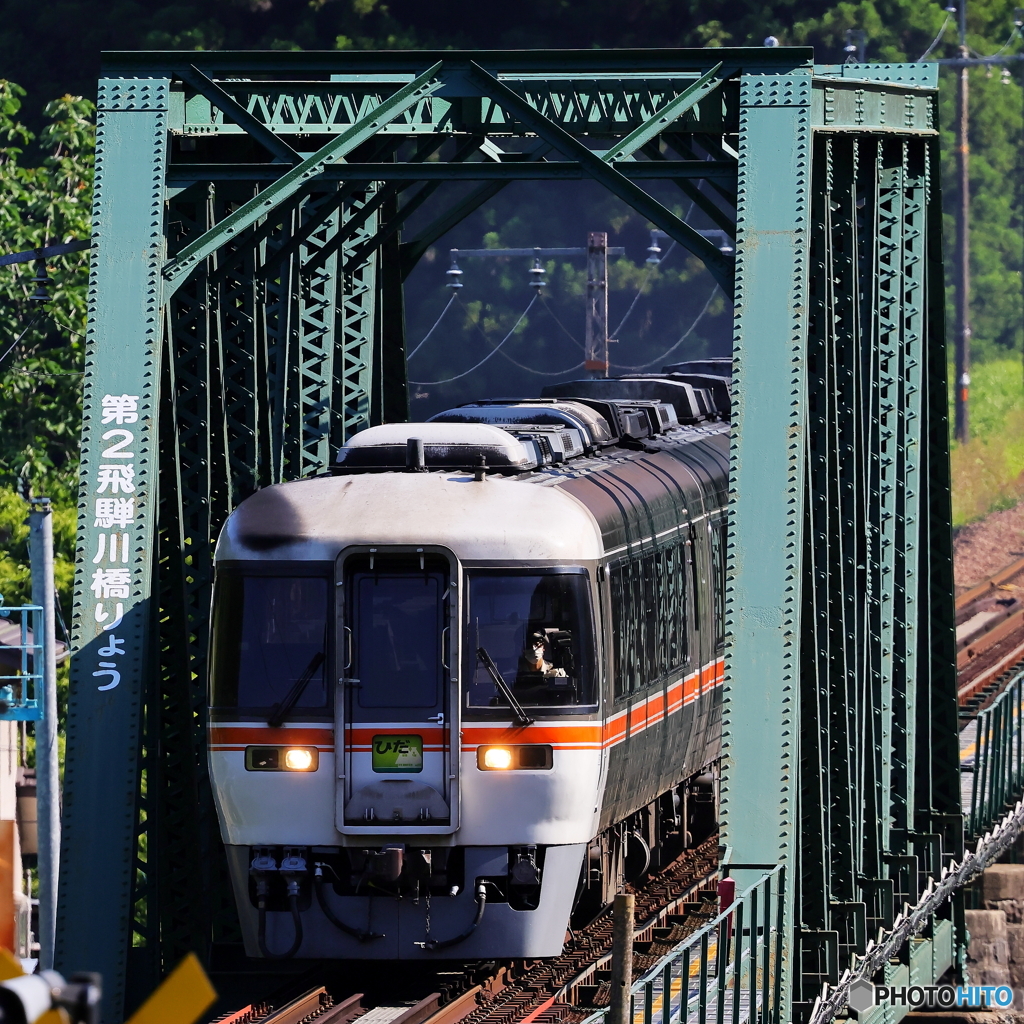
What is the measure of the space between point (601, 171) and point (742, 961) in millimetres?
4057

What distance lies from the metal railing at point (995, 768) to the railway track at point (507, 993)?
5.75 m

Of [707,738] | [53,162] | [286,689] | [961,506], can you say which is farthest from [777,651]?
[961,506]

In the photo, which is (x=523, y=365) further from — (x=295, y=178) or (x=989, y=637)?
(x=295, y=178)

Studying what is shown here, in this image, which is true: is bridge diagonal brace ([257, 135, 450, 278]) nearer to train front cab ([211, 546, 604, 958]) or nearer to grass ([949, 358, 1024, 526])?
train front cab ([211, 546, 604, 958])

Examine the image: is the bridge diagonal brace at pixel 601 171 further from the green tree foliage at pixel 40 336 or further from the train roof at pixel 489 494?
the green tree foliage at pixel 40 336

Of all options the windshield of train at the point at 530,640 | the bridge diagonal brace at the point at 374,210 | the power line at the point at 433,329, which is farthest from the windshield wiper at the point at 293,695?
the power line at the point at 433,329

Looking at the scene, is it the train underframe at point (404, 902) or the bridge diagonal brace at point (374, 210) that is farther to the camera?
the bridge diagonal brace at point (374, 210)

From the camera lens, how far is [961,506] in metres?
51.5

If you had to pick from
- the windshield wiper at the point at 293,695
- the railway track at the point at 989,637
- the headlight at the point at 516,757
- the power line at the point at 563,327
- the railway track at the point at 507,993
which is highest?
the power line at the point at 563,327

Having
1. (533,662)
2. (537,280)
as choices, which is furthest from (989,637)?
(533,662)

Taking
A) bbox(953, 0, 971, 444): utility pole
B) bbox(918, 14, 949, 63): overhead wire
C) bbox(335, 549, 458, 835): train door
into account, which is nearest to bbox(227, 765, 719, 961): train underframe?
bbox(335, 549, 458, 835): train door

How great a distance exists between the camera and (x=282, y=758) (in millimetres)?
11578

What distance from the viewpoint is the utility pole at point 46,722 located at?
1534 cm

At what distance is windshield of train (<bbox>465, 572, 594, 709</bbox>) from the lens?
11578 millimetres
